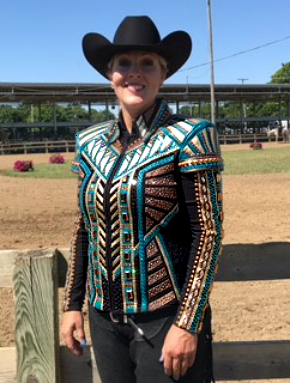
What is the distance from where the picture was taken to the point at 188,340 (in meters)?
1.58

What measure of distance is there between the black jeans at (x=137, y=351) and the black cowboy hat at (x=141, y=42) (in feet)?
2.97

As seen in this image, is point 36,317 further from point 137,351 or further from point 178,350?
point 178,350

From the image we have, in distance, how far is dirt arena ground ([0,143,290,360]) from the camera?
4406 millimetres

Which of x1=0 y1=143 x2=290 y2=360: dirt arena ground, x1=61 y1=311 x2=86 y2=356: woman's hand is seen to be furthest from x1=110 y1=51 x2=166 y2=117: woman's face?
x1=0 y1=143 x2=290 y2=360: dirt arena ground

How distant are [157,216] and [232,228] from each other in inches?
272

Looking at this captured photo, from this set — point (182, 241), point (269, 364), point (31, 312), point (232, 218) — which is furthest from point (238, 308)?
point (232, 218)

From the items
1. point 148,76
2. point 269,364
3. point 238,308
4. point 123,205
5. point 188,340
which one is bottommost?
point 238,308

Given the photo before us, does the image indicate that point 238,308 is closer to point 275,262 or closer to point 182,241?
point 275,262

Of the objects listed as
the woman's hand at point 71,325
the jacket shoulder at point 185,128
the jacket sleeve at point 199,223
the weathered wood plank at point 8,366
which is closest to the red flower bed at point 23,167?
the weathered wood plank at point 8,366

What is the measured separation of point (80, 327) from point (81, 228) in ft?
1.24

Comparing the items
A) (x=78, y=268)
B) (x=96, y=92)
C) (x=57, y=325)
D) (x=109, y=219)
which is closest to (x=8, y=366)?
(x=57, y=325)

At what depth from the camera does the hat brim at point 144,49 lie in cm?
171

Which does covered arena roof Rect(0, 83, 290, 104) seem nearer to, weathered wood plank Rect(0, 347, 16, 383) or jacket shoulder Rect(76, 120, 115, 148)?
weathered wood plank Rect(0, 347, 16, 383)

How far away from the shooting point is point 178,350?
1.57 m
